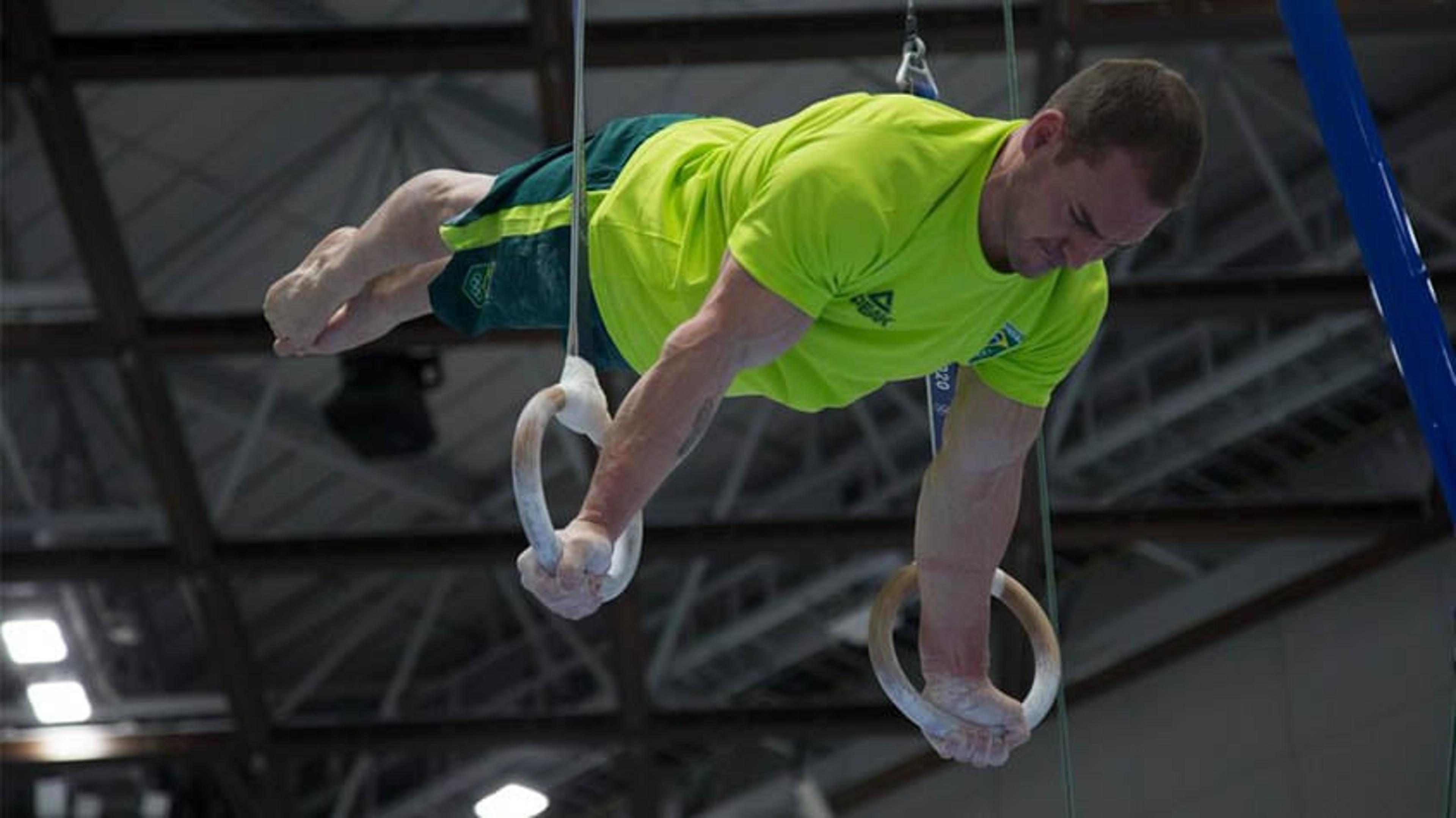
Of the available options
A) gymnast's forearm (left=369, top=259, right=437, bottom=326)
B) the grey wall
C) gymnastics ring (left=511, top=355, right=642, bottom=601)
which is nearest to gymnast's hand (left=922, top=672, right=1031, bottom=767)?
gymnastics ring (left=511, top=355, right=642, bottom=601)

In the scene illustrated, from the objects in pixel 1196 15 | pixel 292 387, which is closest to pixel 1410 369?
pixel 1196 15

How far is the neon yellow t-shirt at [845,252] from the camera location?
3.42 meters

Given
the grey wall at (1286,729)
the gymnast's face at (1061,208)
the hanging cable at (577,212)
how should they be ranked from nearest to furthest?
Answer: the gymnast's face at (1061,208)
the hanging cable at (577,212)
the grey wall at (1286,729)

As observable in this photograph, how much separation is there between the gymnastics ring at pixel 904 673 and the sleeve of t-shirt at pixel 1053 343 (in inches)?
13.0

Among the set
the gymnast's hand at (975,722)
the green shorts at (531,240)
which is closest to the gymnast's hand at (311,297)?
the green shorts at (531,240)

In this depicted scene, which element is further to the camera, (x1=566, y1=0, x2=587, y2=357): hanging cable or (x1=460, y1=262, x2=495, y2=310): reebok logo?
(x1=460, y1=262, x2=495, y2=310): reebok logo

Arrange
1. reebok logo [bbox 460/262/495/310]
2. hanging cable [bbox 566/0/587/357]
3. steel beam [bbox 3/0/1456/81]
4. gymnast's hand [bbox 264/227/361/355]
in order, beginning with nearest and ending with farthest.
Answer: hanging cable [bbox 566/0/587/357] < reebok logo [bbox 460/262/495/310] < gymnast's hand [bbox 264/227/361/355] < steel beam [bbox 3/0/1456/81]

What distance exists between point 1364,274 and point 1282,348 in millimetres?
898

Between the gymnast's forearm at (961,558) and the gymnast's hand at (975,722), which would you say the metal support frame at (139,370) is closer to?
the gymnast's forearm at (961,558)

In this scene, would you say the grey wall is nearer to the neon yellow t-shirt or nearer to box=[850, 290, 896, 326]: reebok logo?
the neon yellow t-shirt

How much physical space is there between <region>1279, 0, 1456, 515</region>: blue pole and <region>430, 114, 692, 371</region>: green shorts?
44.9 inches

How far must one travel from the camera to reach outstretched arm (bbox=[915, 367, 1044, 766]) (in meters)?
3.95

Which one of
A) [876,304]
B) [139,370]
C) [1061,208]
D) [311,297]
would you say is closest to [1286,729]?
[139,370]

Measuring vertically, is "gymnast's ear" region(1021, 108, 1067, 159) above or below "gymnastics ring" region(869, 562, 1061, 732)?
above
